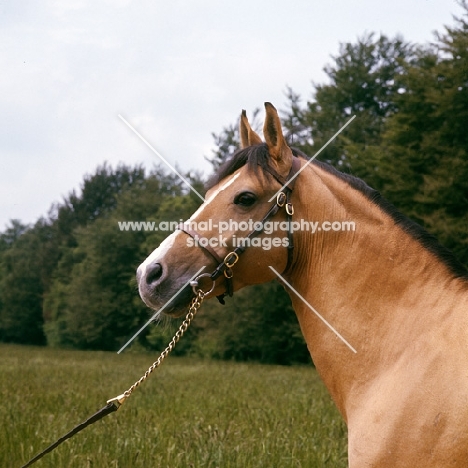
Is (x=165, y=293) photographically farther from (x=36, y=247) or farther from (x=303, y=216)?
(x=36, y=247)

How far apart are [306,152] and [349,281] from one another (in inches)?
794

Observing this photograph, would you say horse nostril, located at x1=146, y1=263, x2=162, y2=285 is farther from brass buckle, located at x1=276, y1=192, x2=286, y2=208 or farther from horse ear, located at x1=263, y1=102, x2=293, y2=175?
horse ear, located at x1=263, y1=102, x2=293, y2=175

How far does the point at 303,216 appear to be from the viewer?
3137mm

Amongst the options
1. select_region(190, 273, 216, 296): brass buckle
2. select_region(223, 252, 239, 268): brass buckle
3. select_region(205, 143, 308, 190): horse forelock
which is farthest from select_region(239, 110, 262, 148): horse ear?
select_region(190, 273, 216, 296): brass buckle

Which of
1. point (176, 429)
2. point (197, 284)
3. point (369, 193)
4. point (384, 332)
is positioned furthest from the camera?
point (176, 429)

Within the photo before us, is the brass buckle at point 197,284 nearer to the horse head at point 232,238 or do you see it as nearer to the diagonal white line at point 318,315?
the horse head at point 232,238

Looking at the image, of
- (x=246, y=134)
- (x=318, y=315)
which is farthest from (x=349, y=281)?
(x=246, y=134)

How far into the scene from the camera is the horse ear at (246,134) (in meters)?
3.39

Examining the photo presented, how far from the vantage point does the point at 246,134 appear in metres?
3.48

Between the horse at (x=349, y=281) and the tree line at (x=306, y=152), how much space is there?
62cm

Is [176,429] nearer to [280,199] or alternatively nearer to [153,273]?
[153,273]

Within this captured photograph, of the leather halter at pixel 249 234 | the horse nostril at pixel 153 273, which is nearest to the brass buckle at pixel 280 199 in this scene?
the leather halter at pixel 249 234

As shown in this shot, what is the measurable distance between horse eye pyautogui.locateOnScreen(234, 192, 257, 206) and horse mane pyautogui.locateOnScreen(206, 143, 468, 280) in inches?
5.5

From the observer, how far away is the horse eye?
3.06m
